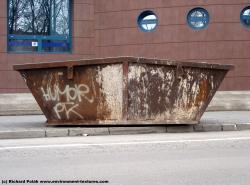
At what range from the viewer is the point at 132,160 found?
8961 millimetres

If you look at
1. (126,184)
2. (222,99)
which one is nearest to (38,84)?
(126,184)

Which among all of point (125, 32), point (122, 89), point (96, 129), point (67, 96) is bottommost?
point (96, 129)

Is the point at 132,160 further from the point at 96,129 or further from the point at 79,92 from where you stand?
the point at 79,92

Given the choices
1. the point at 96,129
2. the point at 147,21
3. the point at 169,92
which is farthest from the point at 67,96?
the point at 147,21

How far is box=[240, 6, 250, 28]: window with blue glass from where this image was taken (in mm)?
22156

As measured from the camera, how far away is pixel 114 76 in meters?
13.4

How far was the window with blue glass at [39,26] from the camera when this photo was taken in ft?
74.7

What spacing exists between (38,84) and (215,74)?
443 centimetres

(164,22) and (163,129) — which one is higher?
(164,22)

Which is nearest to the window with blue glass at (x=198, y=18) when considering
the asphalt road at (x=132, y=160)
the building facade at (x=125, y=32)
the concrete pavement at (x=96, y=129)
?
the building facade at (x=125, y=32)

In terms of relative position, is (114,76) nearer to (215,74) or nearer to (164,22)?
(215,74)

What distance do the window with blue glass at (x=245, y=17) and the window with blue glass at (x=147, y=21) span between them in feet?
11.0

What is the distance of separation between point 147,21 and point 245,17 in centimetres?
384

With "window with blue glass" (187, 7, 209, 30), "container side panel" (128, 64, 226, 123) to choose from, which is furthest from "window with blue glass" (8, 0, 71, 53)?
"container side panel" (128, 64, 226, 123)
